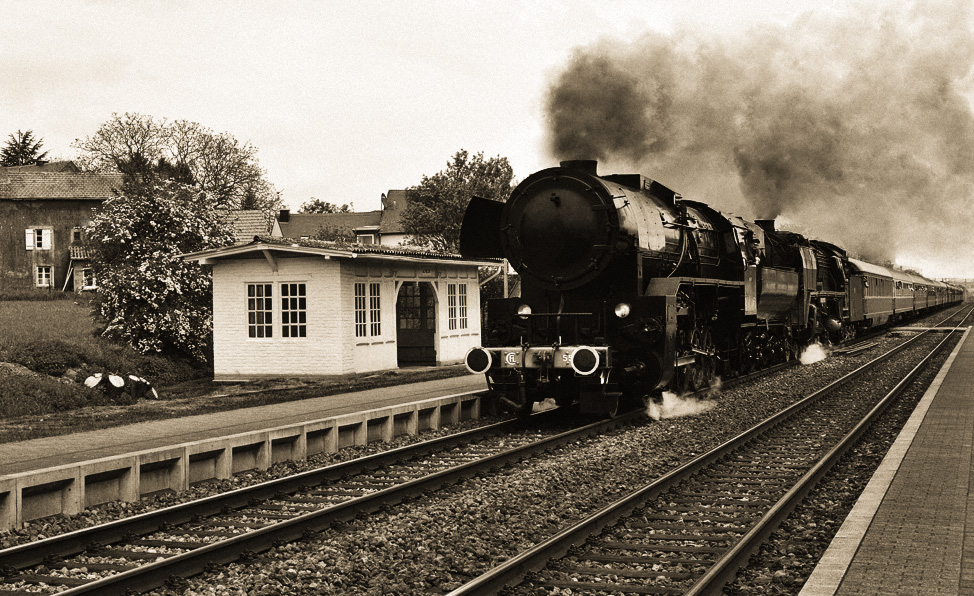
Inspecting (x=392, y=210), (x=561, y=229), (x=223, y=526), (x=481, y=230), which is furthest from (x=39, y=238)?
(x=223, y=526)

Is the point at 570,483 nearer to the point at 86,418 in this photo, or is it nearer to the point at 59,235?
the point at 86,418

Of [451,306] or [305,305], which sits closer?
[305,305]

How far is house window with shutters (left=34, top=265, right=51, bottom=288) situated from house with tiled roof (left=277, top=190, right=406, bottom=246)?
19.7 m

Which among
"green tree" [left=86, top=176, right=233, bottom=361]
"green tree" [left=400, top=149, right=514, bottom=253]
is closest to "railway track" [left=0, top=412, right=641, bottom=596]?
"green tree" [left=86, top=176, right=233, bottom=361]

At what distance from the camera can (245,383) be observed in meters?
20.1

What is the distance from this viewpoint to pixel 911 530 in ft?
19.6

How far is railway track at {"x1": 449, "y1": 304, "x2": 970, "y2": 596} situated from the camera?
5.59 m

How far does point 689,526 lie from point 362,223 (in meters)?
80.0

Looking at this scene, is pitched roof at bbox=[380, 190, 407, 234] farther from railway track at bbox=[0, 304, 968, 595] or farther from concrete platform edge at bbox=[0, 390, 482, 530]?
railway track at bbox=[0, 304, 968, 595]

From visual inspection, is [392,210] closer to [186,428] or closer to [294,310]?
[294,310]

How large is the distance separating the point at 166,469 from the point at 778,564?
5.53m

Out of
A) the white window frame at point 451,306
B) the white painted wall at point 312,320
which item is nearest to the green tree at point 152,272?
the white painted wall at point 312,320

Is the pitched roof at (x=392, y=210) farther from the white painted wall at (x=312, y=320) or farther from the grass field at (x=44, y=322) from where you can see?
the white painted wall at (x=312, y=320)

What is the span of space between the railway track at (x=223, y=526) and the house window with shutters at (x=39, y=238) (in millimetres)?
55363
